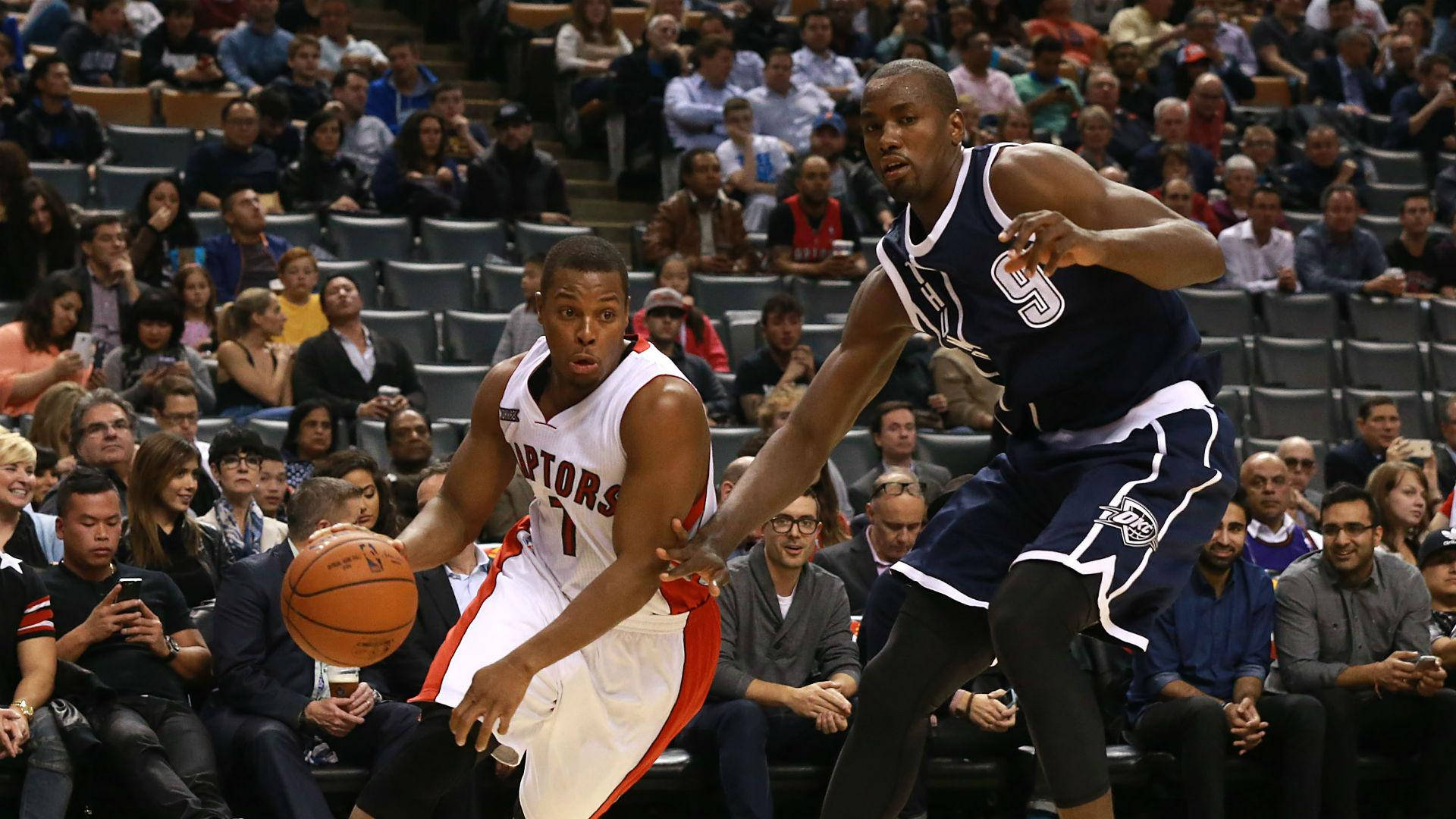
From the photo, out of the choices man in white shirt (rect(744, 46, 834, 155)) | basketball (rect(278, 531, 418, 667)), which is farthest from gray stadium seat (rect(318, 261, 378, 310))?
basketball (rect(278, 531, 418, 667))

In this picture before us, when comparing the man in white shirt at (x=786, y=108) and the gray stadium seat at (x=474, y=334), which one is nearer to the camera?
the gray stadium seat at (x=474, y=334)

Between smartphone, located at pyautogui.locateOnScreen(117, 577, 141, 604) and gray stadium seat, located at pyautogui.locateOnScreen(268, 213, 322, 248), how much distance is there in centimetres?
411

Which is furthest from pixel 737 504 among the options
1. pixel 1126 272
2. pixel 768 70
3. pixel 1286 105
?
pixel 1286 105

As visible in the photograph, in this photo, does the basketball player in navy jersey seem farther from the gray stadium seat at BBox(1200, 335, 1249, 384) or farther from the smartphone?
the gray stadium seat at BBox(1200, 335, 1249, 384)

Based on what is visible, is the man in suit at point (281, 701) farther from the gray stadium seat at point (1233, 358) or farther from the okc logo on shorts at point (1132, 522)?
the gray stadium seat at point (1233, 358)

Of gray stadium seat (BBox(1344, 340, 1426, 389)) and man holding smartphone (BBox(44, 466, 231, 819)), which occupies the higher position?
gray stadium seat (BBox(1344, 340, 1426, 389))

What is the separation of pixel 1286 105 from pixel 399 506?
10.0 metres

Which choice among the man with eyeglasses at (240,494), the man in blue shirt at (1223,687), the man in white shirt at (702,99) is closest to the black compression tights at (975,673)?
the man in blue shirt at (1223,687)

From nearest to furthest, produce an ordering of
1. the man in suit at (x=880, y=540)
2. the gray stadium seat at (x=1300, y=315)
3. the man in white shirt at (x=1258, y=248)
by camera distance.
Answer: the man in suit at (x=880, y=540), the gray stadium seat at (x=1300, y=315), the man in white shirt at (x=1258, y=248)

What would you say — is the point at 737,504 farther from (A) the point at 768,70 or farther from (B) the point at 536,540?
(A) the point at 768,70

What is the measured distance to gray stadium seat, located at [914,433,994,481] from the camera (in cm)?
913

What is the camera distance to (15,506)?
680 cm

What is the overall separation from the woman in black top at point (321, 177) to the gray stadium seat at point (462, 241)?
52 cm

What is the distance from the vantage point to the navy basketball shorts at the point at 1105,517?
12.2 feet
